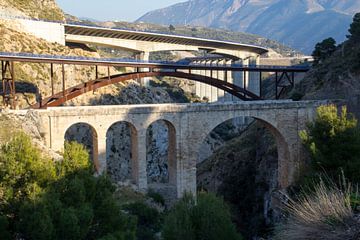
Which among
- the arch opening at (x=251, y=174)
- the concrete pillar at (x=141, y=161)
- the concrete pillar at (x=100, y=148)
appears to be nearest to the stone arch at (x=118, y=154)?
the concrete pillar at (x=141, y=161)

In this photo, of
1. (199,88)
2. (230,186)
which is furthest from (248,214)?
(199,88)

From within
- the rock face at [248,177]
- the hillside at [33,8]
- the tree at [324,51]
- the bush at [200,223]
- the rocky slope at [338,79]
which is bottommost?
the rock face at [248,177]

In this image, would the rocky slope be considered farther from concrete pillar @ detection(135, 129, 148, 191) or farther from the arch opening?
concrete pillar @ detection(135, 129, 148, 191)

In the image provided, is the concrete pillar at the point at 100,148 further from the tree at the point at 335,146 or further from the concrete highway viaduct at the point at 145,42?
the concrete highway viaduct at the point at 145,42

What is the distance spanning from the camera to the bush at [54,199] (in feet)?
44.0

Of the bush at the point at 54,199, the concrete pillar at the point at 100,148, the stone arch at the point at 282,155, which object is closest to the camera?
the bush at the point at 54,199

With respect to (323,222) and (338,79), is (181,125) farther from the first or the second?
(323,222)

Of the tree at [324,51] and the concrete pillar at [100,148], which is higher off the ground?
the tree at [324,51]

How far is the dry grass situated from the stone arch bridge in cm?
2088

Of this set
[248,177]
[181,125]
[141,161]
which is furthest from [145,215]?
[248,177]

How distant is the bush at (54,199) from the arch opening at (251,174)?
62.7 ft

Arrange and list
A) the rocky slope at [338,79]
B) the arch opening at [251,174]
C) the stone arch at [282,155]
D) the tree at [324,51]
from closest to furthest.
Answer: the stone arch at [282,155]
the arch opening at [251,174]
the rocky slope at [338,79]
the tree at [324,51]

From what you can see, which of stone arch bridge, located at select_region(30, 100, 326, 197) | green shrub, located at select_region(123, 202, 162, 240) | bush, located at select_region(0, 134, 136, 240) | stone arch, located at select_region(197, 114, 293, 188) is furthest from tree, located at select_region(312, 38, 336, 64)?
bush, located at select_region(0, 134, 136, 240)

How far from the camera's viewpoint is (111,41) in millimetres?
54969
